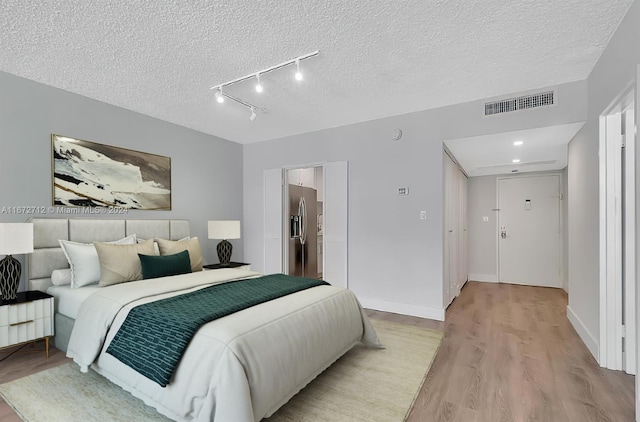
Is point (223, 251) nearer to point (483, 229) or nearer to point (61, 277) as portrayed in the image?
point (61, 277)

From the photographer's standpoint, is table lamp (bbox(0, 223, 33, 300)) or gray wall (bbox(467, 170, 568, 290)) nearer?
table lamp (bbox(0, 223, 33, 300))

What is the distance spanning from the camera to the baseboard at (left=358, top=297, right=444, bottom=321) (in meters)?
3.73

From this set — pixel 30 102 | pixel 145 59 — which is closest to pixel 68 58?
pixel 145 59

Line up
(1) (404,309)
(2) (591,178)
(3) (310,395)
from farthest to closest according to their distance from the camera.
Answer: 1. (1) (404,309)
2. (2) (591,178)
3. (3) (310,395)

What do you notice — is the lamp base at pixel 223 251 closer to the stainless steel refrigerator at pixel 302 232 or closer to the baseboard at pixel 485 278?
the stainless steel refrigerator at pixel 302 232

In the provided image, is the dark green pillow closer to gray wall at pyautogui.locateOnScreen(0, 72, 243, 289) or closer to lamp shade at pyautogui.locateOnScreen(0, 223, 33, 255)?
lamp shade at pyautogui.locateOnScreen(0, 223, 33, 255)

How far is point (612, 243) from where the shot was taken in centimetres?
248

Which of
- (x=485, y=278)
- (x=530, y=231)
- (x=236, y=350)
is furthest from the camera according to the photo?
(x=485, y=278)

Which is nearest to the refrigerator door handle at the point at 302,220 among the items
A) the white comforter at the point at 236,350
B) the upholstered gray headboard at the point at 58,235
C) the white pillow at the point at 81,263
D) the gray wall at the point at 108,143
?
the gray wall at the point at 108,143

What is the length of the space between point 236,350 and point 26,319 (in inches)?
86.2

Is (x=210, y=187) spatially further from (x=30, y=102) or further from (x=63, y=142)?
(x=30, y=102)

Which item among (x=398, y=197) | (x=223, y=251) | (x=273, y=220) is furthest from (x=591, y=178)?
(x=223, y=251)

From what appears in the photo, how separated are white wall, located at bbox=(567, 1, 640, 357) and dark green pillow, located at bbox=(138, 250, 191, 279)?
3.94 meters

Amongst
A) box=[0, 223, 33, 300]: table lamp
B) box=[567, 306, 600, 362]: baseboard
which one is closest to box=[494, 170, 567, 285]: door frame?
box=[567, 306, 600, 362]: baseboard
